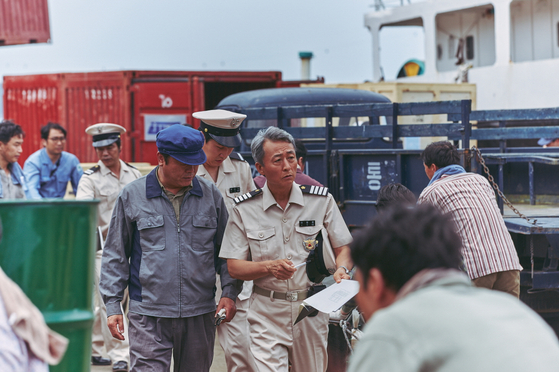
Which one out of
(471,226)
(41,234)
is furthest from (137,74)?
(41,234)

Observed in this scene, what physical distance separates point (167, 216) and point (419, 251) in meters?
2.22

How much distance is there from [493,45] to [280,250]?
53.7ft

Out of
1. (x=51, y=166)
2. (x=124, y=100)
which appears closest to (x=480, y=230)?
(x=51, y=166)

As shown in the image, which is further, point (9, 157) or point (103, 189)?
point (9, 157)

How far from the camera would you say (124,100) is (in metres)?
12.3

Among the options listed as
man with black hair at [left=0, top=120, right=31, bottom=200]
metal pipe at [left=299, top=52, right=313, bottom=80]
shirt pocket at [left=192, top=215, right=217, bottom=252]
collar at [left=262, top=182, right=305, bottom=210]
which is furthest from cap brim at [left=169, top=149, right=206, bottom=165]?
metal pipe at [left=299, top=52, right=313, bottom=80]

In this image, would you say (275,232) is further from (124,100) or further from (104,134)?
(124,100)

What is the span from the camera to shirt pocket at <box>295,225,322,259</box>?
3.68 metres

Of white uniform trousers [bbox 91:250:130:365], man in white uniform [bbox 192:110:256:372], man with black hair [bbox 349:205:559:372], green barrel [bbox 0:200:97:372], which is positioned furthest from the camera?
white uniform trousers [bbox 91:250:130:365]

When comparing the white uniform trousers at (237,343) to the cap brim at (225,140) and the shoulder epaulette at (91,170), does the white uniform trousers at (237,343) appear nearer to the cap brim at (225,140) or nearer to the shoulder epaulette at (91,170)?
the cap brim at (225,140)

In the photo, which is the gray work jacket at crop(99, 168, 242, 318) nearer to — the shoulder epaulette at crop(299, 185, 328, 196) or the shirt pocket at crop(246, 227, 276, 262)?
the shirt pocket at crop(246, 227, 276, 262)

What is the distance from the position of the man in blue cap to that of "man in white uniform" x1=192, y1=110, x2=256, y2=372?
0.50 meters

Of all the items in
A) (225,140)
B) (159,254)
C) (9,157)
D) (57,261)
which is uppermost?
(225,140)

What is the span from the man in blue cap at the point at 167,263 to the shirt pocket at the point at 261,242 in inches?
9.0
